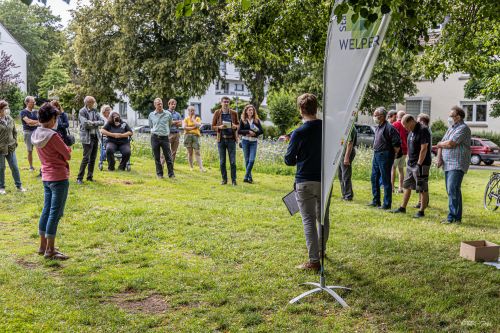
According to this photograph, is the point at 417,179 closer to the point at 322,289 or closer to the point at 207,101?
the point at 322,289

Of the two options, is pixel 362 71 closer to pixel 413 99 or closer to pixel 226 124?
pixel 226 124

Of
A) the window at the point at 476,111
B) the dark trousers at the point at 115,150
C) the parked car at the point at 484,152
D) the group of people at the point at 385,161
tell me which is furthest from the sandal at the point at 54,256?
the window at the point at 476,111

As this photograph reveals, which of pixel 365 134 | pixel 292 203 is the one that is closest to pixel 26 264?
pixel 292 203

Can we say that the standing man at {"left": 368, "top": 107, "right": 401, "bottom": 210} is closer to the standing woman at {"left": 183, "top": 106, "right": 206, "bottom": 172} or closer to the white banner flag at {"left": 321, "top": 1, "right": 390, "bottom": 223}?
the white banner flag at {"left": 321, "top": 1, "right": 390, "bottom": 223}

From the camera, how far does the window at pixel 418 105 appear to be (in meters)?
40.7

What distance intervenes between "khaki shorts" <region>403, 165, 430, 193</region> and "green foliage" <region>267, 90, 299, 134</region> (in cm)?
2760

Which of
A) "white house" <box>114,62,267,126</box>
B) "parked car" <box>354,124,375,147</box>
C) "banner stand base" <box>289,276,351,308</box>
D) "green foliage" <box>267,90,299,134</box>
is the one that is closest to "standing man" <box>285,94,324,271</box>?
"banner stand base" <box>289,276,351,308</box>

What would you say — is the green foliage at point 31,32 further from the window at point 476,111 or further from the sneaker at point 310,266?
the sneaker at point 310,266

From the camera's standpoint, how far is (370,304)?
5430mm

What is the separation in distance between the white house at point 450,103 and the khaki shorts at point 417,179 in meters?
29.6

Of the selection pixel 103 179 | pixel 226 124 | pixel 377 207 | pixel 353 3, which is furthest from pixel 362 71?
pixel 103 179

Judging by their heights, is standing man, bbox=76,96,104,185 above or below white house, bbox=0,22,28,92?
below

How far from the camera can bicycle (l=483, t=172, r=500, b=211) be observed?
37.1 feet

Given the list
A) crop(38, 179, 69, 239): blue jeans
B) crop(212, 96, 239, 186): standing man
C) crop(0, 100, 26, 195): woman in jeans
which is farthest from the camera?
crop(212, 96, 239, 186): standing man
